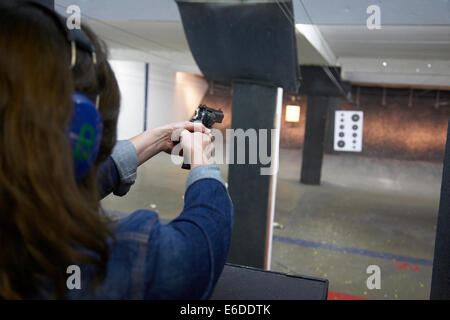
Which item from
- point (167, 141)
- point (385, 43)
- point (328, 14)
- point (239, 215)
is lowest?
point (239, 215)

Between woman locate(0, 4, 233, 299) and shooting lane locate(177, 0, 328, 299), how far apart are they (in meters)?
0.24

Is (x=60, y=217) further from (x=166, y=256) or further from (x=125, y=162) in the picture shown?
(x=125, y=162)

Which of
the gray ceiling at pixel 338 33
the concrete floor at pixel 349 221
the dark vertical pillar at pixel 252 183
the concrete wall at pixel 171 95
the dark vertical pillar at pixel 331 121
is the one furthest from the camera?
the dark vertical pillar at pixel 331 121

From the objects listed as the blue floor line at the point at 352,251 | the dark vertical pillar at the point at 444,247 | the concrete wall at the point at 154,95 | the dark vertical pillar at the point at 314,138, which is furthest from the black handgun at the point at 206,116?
the dark vertical pillar at the point at 314,138

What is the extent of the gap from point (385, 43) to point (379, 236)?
1.95 metres

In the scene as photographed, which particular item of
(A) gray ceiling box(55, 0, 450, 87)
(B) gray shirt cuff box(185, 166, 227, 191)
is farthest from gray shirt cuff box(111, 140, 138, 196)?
(A) gray ceiling box(55, 0, 450, 87)

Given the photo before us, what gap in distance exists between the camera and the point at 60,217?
0.41 metres

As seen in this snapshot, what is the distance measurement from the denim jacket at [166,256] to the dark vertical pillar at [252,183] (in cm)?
138

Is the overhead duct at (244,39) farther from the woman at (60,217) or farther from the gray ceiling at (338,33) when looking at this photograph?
the woman at (60,217)

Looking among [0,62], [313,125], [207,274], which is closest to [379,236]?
[313,125]

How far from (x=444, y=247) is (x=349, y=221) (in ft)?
11.6

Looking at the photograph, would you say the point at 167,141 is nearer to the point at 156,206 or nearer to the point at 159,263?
the point at 159,263

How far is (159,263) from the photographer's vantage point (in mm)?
464

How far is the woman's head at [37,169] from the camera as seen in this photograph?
400 millimetres
